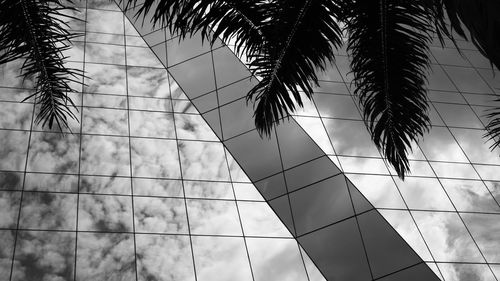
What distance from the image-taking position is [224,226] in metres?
13.0

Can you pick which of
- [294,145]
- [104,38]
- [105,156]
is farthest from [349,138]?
[104,38]

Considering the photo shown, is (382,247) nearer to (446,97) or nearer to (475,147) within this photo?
(475,147)

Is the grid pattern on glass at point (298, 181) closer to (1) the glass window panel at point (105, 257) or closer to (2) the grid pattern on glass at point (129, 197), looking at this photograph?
(2) the grid pattern on glass at point (129, 197)

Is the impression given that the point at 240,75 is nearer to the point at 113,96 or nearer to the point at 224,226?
the point at 113,96

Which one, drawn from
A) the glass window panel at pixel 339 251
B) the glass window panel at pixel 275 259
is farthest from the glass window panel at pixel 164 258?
the glass window panel at pixel 339 251

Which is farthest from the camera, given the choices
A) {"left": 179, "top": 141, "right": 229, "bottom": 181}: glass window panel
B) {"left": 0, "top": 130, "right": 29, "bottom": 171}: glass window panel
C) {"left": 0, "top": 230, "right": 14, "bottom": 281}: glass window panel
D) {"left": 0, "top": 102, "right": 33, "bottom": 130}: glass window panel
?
{"left": 179, "top": 141, "right": 229, "bottom": 181}: glass window panel

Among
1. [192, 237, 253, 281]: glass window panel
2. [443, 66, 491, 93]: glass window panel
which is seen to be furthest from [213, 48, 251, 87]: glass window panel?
[443, 66, 491, 93]: glass window panel

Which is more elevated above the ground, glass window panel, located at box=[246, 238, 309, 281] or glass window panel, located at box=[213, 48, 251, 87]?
glass window panel, located at box=[213, 48, 251, 87]

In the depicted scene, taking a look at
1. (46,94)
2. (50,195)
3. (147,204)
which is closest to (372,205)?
(147,204)

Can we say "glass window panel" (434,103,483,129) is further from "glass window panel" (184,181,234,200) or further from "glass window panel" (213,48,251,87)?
"glass window panel" (184,181,234,200)

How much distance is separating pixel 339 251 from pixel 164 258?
3581mm

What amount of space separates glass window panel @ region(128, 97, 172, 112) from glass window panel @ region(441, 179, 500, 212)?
6.80 m

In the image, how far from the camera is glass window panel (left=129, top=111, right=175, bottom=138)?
47.5 ft

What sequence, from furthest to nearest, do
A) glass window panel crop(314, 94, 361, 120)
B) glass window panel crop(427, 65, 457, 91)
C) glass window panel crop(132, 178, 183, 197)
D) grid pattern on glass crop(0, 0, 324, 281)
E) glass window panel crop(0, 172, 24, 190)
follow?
glass window panel crop(427, 65, 457, 91), glass window panel crop(314, 94, 361, 120), glass window panel crop(132, 178, 183, 197), glass window panel crop(0, 172, 24, 190), grid pattern on glass crop(0, 0, 324, 281)
